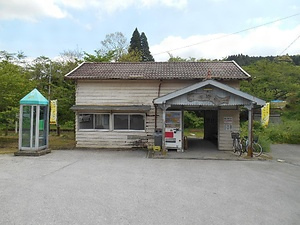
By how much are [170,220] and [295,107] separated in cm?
2430

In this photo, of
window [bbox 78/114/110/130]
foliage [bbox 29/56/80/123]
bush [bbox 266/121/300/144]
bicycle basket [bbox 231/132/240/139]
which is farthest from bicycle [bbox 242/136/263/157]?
foliage [bbox 29/56/80/123]

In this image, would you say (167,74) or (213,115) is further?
(213,115)

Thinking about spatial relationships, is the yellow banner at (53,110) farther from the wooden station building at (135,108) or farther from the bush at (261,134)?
the bush at (261,134)

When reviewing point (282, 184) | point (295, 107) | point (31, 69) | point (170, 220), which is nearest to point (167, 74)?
point (282, 184)

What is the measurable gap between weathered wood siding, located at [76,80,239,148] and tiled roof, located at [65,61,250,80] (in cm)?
36

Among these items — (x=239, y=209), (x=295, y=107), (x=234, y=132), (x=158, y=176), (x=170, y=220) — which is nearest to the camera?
(x=170, y=220)

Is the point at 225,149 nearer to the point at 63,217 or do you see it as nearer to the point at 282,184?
the point at 282,184

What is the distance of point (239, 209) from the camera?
476 centimetres

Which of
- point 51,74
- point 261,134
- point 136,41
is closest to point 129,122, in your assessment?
point 261,134

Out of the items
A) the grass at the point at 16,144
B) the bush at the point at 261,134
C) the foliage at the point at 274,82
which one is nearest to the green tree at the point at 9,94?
the grass at the point at 16,144

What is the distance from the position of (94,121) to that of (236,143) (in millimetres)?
7440

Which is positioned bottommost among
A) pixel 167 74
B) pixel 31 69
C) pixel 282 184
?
pixel 282 184

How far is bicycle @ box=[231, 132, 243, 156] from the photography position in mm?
11770

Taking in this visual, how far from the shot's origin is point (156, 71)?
14469 millimetres
